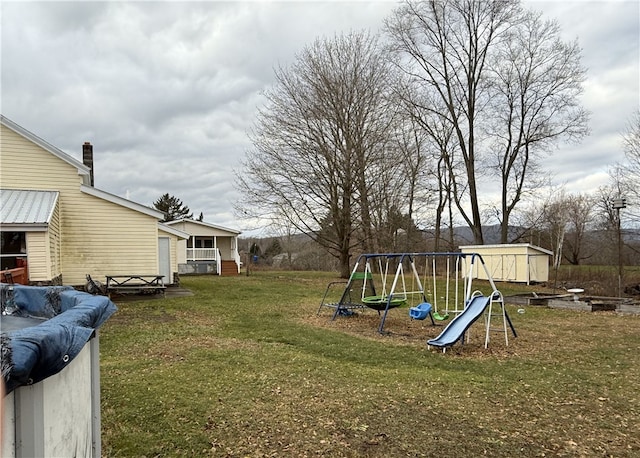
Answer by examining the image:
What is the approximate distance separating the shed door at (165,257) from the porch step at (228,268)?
32.4 feet

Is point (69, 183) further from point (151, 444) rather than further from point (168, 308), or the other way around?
point (151, 444)

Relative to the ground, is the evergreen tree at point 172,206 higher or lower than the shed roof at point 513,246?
higher

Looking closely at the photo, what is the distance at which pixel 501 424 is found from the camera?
4.33 meters

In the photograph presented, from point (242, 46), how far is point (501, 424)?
30.5 feet

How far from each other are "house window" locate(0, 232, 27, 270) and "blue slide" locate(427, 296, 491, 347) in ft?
33.5

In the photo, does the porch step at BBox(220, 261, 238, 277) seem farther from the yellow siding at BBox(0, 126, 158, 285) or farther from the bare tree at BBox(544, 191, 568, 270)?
the bare tree at BBox(544, 191, 568, 270)

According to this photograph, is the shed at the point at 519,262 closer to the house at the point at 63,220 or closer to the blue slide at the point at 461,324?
the blue slide at the point at 461,324

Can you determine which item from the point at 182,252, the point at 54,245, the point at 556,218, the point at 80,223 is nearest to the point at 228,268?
the point at 182,252

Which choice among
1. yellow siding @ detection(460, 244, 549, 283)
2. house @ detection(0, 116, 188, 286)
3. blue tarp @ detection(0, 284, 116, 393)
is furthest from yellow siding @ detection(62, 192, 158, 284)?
yellow siding @ detection(460, 244, 549, 283)

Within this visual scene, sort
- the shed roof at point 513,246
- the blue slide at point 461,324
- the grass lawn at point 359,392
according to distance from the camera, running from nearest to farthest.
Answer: the grass lawn at point 359,392 → the blue slide at point 461,324 → the shed roof at point 513,246

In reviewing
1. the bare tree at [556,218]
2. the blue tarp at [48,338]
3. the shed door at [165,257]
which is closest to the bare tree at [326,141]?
the shed door at [165,257]

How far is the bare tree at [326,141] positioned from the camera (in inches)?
853

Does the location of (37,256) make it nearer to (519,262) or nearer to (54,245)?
(54,245)

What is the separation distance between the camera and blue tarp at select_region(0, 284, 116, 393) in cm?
135
